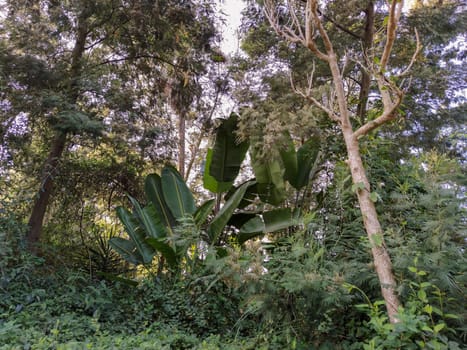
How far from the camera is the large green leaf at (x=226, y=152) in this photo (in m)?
5.81

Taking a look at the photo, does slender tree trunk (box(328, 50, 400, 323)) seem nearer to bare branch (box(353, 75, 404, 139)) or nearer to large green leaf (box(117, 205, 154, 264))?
bare branch (box(353, 75, 404, 139))

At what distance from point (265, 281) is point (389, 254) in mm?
958

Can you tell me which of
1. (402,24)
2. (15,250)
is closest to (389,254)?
(15,250)

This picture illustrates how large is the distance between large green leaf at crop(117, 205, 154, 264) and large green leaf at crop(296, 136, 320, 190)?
2388 mm

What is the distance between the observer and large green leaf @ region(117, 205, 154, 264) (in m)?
5.56

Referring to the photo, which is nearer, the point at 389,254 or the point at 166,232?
the point at 389,254

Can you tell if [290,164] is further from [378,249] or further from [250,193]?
[378,249]

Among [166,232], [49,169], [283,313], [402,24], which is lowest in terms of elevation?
[283,313]

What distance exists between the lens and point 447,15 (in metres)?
6.13

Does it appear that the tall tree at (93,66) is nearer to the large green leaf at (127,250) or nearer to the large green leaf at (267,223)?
the large green leaf at (127,250)

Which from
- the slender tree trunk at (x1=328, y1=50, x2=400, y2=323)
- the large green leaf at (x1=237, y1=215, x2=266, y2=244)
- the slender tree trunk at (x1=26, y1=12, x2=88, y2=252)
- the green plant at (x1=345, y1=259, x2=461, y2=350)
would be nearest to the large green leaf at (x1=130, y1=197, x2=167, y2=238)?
the large green leaf at (x1=237, y1=215, x2=266, y2=244)

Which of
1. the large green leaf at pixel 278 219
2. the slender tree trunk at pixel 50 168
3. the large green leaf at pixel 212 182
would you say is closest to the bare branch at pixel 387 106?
the large green leaf at pixel 278 219

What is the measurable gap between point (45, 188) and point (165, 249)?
2.49m

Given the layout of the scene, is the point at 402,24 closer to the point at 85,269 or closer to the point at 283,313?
the point at 283,313
